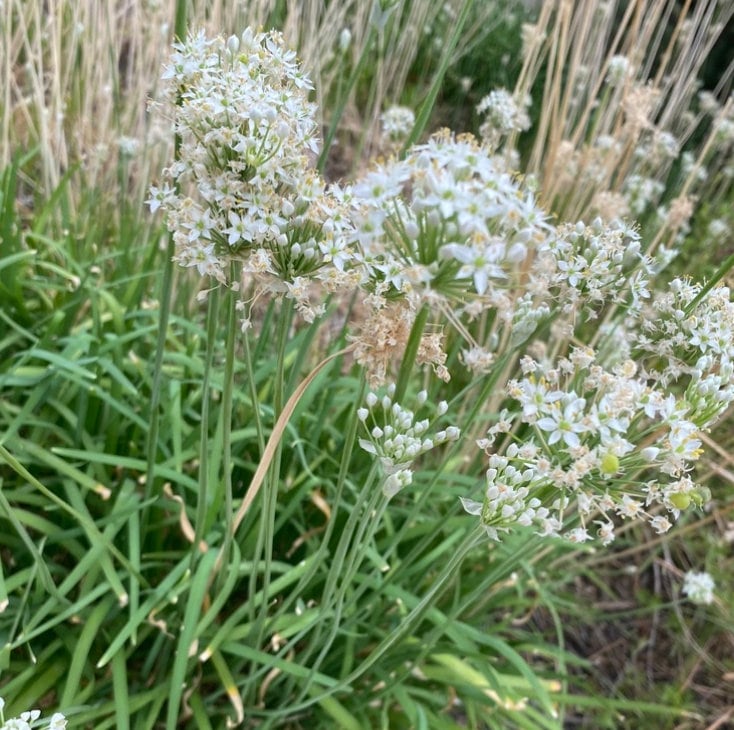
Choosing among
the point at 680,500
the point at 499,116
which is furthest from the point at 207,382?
the point at 499,116

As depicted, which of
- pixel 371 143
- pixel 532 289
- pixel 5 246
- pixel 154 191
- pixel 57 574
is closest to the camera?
pixel 532 289

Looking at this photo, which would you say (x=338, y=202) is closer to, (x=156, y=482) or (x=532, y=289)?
(x=532, y=289)

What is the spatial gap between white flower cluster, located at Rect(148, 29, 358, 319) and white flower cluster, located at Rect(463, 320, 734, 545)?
350 mm

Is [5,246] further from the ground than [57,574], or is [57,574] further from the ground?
[5,246]

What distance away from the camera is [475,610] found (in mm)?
2098

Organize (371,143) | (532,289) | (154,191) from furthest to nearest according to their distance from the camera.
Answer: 1. (371,143)
2. (154,191)
3. (532,289)

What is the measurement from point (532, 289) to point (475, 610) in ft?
4.84

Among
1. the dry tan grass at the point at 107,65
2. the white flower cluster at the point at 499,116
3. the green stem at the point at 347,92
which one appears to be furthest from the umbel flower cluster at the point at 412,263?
the dry tan grass at the point at 107,65

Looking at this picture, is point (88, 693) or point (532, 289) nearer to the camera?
point (532, 289)

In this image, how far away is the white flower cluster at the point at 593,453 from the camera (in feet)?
3.02

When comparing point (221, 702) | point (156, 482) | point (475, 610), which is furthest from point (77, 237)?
point (475, 610)

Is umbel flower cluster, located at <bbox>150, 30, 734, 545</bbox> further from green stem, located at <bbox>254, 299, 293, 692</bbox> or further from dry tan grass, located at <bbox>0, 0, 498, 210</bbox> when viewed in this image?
dry tan grass, located at <bbox>0, 0, 498, 210</bbox>

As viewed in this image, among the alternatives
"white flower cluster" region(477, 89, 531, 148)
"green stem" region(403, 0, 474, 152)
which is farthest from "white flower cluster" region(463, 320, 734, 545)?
"white flower cluster" region(477, 89, 531, 148)

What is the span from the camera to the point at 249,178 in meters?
0.93
